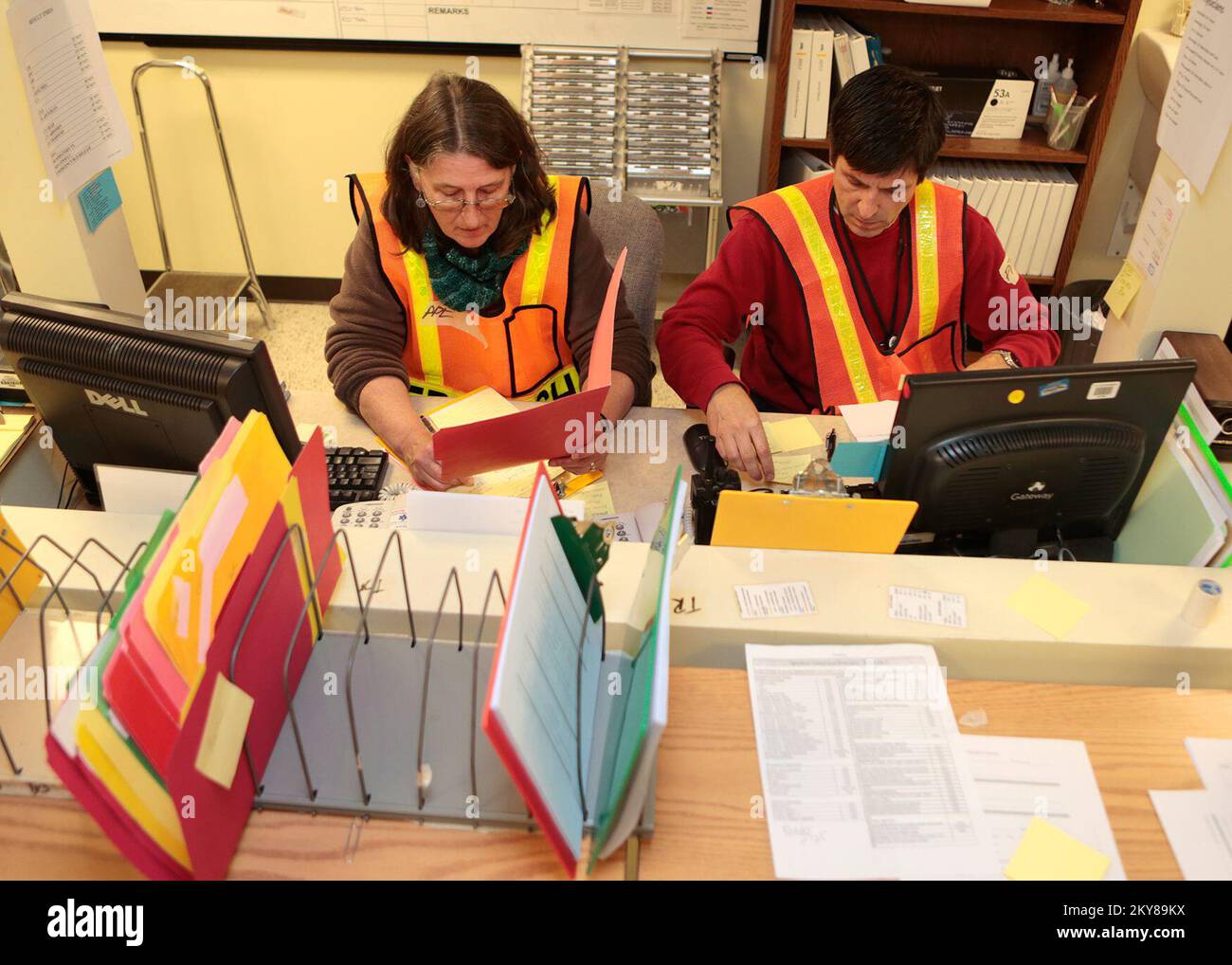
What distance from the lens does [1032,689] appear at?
1.09m

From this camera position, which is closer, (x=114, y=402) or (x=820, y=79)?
(x=114, y=402)

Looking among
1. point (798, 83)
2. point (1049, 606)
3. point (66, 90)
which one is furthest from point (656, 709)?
point (798, 83)

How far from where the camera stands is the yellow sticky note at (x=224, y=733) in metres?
0.81

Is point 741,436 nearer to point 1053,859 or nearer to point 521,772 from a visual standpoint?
point 1053,859

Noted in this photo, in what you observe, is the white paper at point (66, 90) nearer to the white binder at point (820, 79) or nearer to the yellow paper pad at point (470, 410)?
the yellow paper pad at point (470, 410)

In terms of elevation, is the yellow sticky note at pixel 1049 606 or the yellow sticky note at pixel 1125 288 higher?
the yellow sticky note at pixel 1125 288

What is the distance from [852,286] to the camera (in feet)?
6.77

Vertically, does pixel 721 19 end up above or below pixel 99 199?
above

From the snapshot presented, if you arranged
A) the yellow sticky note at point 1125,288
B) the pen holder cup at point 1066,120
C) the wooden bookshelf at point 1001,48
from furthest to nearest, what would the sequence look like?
the pen holder cup at point 1066,120, the wooden bookshelf at point 1001,48, the yellow sticky note at point 1125,288

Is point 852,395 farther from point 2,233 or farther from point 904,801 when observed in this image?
point 2,233

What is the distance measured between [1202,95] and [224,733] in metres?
1.91

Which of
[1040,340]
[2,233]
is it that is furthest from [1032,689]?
[2,233]

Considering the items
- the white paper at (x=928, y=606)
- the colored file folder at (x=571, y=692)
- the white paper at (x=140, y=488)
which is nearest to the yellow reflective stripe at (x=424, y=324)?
the white paper at (x=140, y=488)

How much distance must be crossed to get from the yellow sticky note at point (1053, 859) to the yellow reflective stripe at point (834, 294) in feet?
4.11
